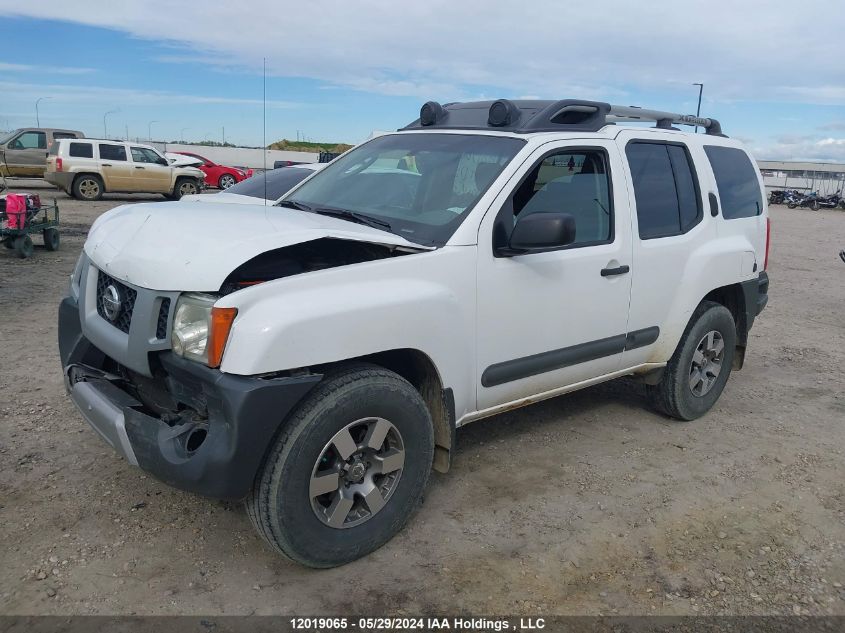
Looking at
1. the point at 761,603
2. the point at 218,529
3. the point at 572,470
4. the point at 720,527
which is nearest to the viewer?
the point at 761,603

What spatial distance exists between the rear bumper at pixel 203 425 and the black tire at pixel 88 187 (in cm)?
1753

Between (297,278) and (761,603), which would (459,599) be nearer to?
(761,603)

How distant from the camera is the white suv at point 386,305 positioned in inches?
107

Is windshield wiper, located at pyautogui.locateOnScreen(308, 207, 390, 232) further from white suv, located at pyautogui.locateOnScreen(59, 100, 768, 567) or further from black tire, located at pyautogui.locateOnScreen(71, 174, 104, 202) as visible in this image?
black tire, located at pyautogui.locateOnScreen(71, 174, 104, 202)

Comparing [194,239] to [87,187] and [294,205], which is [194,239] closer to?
[294,205]

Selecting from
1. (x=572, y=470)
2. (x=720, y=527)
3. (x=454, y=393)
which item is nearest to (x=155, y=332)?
(x=454, y=393)

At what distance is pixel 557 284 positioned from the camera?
3.68 meters

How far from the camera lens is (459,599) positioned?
9.48ft

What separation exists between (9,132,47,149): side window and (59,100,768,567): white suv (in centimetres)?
2032

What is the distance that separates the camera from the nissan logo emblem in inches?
119

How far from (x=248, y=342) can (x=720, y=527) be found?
2.56 metres

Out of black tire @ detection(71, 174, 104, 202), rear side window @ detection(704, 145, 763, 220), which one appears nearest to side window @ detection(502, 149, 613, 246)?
rear side window @ detection(704, 145, 763, 220)

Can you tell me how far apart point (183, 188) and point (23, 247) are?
10.7m

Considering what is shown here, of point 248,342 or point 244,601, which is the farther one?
point 244,601
